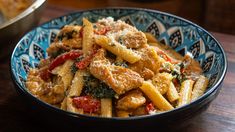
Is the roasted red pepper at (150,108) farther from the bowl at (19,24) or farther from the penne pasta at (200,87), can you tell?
the bowl at (19,24)

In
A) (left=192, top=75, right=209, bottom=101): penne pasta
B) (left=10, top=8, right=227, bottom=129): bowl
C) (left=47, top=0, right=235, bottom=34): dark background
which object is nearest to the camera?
(left=10, top=8, right=227, bottom=129): bowl

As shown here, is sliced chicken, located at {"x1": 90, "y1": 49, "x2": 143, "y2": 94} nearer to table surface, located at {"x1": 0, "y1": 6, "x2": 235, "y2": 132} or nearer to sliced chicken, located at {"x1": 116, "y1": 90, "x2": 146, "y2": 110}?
sliced chicken, located at {"x1": 116, "y1": 90, "x2": 146, "y2": 110}

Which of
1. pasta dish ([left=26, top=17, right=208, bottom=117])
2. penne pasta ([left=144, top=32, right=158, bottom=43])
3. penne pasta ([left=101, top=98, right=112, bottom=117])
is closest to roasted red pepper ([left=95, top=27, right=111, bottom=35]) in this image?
pasta dish ([left=26, top=17, right=208, bottom=117])

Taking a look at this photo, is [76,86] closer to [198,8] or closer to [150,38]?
[150,38]

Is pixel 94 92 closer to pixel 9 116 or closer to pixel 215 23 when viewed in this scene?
pixel 9 116

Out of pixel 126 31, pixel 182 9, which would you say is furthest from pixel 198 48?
pixel 182 9

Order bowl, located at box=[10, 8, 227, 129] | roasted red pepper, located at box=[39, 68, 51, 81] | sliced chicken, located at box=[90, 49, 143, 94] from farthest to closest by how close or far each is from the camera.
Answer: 1. roasted red pepper, located at box=[39, 68, 51, 81]
2. sliced chicken, located at box=[90, 49, 143, 94]
3. bowl, located at box=[10, 8, 227, 129]

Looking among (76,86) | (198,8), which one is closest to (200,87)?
(76,86)

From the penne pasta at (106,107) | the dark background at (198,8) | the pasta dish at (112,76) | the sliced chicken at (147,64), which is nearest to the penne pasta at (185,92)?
the pasta dish at (112,76)
